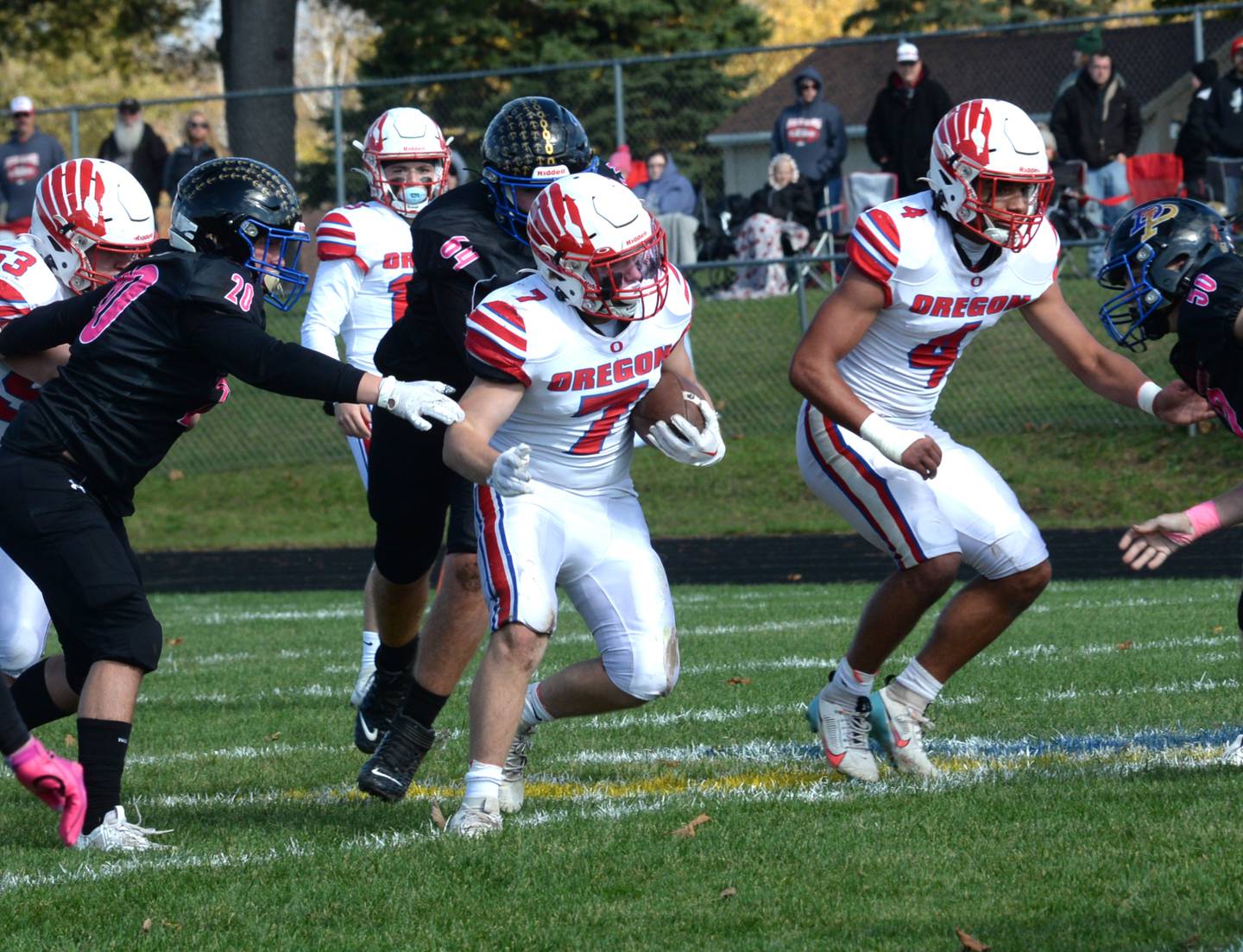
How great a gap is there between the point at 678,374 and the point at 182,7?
88.8 ft

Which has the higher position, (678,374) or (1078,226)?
(678,374)

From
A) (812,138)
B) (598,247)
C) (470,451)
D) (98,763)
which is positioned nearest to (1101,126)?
(812,138)

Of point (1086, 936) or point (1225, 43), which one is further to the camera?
point (1225, 43)

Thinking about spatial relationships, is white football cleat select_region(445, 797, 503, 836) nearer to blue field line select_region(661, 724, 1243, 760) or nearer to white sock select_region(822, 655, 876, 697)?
blue field line select_region(661, 724, 1243, 760)

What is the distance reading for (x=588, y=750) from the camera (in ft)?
18.8

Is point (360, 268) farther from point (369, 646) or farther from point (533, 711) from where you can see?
point (533, 711)

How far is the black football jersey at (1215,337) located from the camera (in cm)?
455

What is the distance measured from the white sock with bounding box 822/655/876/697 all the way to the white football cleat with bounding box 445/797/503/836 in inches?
48.9

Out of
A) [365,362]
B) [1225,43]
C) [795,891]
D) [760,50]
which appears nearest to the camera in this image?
[795,891]

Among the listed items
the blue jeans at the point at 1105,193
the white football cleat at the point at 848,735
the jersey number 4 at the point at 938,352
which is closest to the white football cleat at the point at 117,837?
the white football cleat at the point at 848,735

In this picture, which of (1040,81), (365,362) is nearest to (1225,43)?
(1040,81)

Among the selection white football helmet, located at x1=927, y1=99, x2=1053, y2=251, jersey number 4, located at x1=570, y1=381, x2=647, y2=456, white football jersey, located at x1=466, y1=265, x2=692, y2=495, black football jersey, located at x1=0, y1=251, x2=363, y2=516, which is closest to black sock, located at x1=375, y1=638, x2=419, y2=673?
black football jersey, located at x1=0, y1=251, x2=363, y2=516

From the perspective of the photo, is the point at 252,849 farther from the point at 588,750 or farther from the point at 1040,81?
the point at 1040,81

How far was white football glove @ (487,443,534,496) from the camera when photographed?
4.24 m
